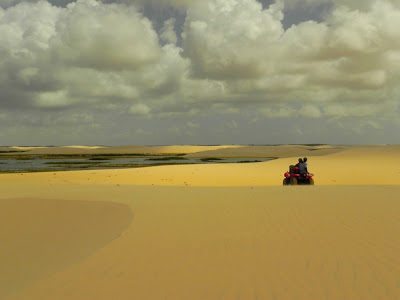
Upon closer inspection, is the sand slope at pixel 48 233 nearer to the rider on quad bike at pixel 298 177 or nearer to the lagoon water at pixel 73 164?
the rider on quad bike at pixel 298 177

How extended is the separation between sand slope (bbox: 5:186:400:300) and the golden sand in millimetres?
17

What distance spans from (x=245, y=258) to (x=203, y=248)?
3.02 feet

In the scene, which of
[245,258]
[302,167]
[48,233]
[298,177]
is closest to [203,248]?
[245,258]

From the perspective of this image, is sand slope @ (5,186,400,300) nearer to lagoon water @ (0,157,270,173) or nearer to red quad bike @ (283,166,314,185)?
red quad bike @ (283,166,314,185)

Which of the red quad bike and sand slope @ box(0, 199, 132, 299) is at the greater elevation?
the red quad bike

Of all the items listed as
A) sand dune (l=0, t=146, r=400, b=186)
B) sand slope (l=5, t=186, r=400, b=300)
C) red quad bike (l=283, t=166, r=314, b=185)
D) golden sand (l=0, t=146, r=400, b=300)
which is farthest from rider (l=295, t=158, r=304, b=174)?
sand slope (l=5, t=186, r=400, b=300)

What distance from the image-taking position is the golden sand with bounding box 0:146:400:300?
188 inches

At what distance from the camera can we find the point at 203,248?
21.2ft

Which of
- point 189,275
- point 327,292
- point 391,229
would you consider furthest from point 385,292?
point 391,229

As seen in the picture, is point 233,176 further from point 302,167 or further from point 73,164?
point 73,164

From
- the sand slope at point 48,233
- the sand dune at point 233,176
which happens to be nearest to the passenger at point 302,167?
the sand dune at point 233,176

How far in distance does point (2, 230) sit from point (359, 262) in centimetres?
760

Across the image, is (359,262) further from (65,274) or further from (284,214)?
(65,274)

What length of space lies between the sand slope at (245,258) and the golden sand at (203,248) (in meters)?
0.02
